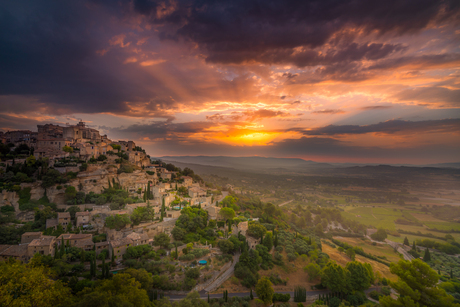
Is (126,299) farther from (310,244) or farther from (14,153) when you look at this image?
(14,153)

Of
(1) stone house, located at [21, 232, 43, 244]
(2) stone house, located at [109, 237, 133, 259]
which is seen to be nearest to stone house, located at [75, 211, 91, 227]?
(1) stone house, located at [21, 232, 43, 244]

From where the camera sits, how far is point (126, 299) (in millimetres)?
12898

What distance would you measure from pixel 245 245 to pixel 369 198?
3658 inches

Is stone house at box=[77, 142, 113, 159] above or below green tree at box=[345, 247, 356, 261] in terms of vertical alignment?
above

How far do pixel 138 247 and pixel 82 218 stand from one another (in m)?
10.7

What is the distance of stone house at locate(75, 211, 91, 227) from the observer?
27066mm

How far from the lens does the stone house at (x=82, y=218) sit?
2707cm

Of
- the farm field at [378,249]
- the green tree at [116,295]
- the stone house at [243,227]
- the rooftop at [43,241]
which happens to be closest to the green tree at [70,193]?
the rooftop at [43,241]

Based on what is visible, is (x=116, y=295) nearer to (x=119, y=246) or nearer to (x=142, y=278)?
(x=142, y=278)

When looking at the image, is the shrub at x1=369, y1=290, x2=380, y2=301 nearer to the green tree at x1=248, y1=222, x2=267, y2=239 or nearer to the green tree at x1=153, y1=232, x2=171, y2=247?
the green tree at x1=248, y1=222, x2=267, y2=239

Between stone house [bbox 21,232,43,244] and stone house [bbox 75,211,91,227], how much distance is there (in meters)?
4.09

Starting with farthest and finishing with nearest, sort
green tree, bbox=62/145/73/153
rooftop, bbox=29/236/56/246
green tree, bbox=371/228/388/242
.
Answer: green tree, bbox=371/228/388/242 → green tree, bbox=62/145/73/153 → rooftop, bbox=29/236/56/246

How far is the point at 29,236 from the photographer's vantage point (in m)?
22.9

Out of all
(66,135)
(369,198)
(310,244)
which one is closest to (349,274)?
(310,244)
